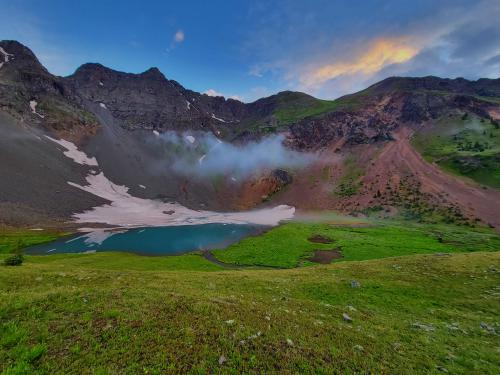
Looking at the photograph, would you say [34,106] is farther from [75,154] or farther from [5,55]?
[5,55]

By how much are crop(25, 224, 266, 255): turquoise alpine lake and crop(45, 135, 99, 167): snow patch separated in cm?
7267

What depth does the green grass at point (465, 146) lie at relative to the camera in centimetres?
12238

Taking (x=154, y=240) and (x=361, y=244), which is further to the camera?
(x=154, y=240)

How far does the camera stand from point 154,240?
3349 inches

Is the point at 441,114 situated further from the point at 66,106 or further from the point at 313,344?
the point at 66,106

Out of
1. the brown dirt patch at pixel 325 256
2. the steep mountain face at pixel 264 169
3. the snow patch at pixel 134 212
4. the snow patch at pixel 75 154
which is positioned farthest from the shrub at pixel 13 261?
the snow patch at pixel 75 154

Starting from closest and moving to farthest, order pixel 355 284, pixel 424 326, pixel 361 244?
1. pixel 424 326
2. pixel 355 284
3. pixel 361 244

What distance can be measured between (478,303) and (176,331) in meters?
23.4

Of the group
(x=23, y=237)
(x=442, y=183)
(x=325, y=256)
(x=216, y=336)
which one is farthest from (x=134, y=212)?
(x=442, y=183)

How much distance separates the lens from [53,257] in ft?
182

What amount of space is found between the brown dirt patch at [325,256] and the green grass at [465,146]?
10083 centimetres

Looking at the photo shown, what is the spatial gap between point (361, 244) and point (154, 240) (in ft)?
216

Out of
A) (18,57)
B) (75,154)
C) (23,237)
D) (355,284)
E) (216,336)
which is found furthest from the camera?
(18,57)

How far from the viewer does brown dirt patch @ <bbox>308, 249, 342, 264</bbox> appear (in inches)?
2276
